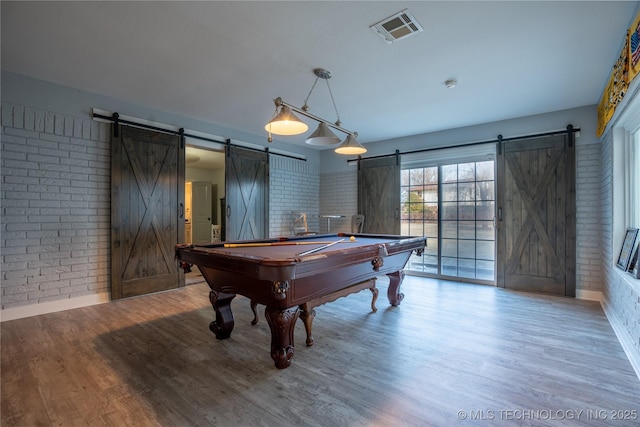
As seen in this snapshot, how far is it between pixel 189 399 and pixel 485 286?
4354 mm

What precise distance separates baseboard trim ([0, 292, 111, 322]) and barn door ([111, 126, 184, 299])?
174 millimetres

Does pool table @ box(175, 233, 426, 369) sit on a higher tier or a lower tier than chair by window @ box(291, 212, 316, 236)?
lower

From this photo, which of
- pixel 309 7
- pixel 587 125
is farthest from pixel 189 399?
pixel 587 125

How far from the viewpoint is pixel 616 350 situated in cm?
239

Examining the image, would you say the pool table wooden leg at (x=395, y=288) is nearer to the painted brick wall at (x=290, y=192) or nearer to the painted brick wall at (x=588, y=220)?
the painted brick wall at (x=588, y=220)

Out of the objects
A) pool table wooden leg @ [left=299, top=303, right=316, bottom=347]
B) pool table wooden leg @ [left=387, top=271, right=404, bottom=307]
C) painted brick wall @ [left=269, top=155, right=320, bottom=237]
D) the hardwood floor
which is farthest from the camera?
painted brick wall @ [left=269, top=155, right=320, bottom=237]

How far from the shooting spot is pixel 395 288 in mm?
3521

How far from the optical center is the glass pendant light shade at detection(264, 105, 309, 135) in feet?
8.09

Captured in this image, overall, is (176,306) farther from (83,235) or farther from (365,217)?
(365,217)

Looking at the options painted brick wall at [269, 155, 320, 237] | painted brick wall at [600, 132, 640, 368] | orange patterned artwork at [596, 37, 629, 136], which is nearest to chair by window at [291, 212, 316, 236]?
painted brick wall at [269, 155, 320, 237]

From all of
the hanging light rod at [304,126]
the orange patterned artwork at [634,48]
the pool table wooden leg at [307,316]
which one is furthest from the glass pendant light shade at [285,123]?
the orange patterned artwork at [634,48]

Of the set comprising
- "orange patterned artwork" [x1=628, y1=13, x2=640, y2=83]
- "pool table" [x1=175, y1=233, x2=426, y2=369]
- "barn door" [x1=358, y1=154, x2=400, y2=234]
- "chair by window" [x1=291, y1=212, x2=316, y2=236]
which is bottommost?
"pool table" [x1=175, y1=233, x2=426, y2=369]

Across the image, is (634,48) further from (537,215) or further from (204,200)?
(204,200)

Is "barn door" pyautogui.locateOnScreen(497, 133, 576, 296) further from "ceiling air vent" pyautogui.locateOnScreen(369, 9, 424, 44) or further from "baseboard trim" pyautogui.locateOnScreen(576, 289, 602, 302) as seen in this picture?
"ceiling air vent" pyautogui.locateOnScreen(369, 9, 424, 44)
